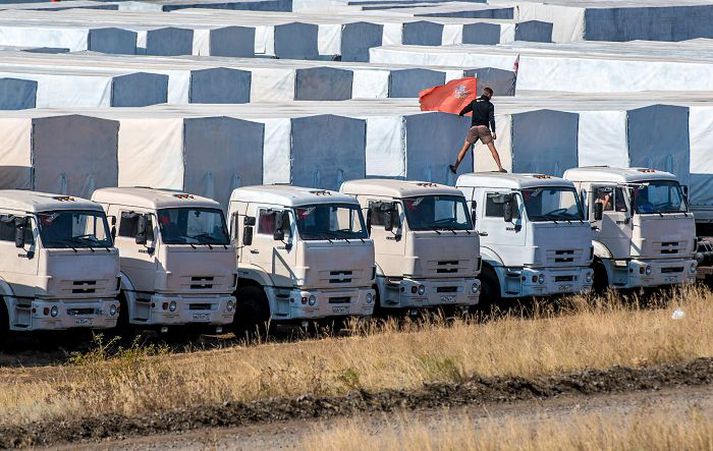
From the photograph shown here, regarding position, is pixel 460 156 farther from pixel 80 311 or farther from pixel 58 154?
pixel 80 311

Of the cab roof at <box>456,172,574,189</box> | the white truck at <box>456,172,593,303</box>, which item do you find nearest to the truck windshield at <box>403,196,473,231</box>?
the white truck at <box>456,172,593,303</box>

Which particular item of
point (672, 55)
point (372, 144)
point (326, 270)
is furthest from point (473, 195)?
point (672, 55)

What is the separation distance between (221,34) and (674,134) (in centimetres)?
2432

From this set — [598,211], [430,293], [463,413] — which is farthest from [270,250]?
[463,413]

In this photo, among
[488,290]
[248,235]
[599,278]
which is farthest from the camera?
[599,278]

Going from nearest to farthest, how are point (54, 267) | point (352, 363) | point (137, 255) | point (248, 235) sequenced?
point (352, 363)
point (54, 267)
point (137, 255)
point (248, 235)

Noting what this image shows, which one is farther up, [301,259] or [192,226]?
[192,226]

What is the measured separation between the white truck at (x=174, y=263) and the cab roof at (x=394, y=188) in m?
3.23

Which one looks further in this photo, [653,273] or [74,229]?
[653,273]

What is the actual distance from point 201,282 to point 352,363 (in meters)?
4.86

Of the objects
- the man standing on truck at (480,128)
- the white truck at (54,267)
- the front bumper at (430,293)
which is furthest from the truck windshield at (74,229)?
the man standing on truck at (480,128)

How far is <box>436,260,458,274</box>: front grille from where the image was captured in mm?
26172

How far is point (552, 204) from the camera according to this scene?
2758cm

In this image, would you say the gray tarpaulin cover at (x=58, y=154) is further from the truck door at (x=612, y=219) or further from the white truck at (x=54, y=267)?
the truck door at (x=612, y=219)
